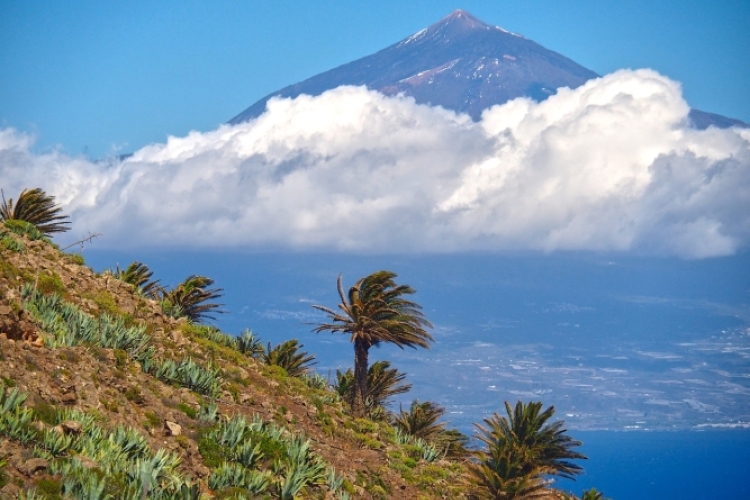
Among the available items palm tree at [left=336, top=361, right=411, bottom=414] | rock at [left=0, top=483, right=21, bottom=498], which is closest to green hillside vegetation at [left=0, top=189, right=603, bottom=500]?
rock at [left=0, top=483, right=21, bottom=498]

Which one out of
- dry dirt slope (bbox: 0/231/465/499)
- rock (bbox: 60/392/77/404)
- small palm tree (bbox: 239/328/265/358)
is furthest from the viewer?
small palm tree (bbox: 239/328/265/358)

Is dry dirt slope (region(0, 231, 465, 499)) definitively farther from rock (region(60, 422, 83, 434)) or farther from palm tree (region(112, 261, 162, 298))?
palm tree (region(112, 261, 162, 298))

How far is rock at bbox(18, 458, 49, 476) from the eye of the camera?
10938mm

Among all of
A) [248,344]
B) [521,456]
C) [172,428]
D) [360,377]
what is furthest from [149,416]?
[360,377]

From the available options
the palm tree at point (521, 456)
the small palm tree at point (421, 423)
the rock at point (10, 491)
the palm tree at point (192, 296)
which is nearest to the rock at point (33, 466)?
the rock at point (10, 491)

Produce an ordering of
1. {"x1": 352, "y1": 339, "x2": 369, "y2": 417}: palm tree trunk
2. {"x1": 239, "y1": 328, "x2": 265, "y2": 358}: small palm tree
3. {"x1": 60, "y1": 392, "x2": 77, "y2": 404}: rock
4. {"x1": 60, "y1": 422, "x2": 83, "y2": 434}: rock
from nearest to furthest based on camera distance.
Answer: {"x1": 60, "y1": 422, "x2": 83, "y2": 434}: rock, {"x1": 60, "y1": 392, "x2": 77, "y2": 404}: rock, {"x1": 239, "y1": 328, "x2": 265, "y2": 358}: small palm tree, {"x1": 352, "y1": 339, "x2": 369, "y2": 417}: palm tree trunk

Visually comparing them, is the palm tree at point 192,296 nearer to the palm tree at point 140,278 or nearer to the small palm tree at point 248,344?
the palm tree at point 140,278

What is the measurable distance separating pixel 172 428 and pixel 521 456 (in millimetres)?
15691

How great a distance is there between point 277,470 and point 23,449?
5353 millimetres

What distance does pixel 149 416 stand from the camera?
612 inches

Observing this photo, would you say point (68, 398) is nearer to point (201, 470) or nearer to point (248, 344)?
point (201, 470)

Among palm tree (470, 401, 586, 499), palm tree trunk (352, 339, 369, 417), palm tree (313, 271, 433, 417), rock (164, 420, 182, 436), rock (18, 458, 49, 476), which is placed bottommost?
rock (18, 458, 49, 476)

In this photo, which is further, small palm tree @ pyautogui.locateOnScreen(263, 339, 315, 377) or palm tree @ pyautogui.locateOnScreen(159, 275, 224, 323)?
palm tree @ pyautogui.locateOnScreen(159, 275, 224, 323)

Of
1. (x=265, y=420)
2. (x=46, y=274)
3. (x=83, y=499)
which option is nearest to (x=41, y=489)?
(x=83, y=499)
